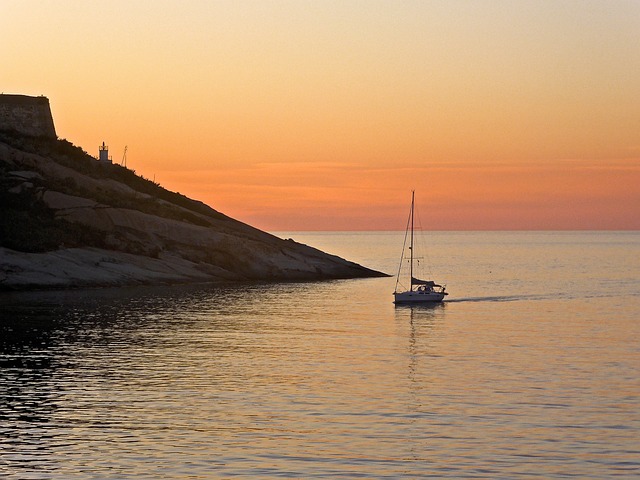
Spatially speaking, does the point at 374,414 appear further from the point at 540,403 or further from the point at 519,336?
the point at 519,336

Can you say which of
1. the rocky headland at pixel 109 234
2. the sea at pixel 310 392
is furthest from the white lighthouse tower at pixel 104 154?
the sea at pixel 310 392

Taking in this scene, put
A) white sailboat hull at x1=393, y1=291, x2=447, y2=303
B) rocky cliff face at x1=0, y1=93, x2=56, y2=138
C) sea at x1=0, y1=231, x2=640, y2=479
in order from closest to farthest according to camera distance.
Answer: sea at x1=0, y1=231, x2=640, y2=479, white sailboat hull at x1=393, y1=291, x2=447, y2=303, rocky cliff face at x1=0, y1=93, x2=56, y2=138

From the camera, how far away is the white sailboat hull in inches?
4085

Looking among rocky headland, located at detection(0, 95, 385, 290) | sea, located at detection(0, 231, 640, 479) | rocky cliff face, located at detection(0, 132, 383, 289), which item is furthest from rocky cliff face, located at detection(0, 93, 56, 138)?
sea, located at detection(0, 231, 640, 479)

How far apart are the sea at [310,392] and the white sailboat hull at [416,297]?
9.94 meters

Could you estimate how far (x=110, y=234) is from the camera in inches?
4909

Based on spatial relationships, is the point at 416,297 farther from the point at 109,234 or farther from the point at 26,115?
the point at 26,115

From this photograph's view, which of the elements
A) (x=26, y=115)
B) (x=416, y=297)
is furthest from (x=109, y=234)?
(x=416, y=297)

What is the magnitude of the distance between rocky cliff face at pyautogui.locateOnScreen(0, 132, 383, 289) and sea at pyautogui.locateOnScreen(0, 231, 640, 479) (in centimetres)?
1971

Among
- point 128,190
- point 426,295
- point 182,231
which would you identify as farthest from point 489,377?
point 128,190

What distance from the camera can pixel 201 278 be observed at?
405 ft

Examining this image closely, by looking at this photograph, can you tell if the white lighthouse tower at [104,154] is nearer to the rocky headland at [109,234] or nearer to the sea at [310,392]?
the rocky headland at [109,234]

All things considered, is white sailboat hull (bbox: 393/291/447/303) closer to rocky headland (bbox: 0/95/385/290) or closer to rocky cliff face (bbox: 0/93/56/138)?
rocky headland (bbox: 0/95/385/290)

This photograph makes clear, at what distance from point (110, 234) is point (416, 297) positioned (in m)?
41.3
